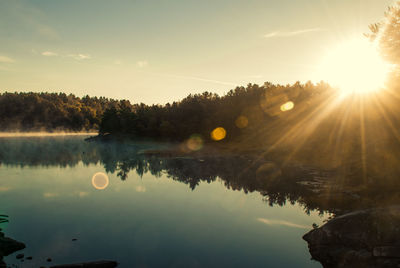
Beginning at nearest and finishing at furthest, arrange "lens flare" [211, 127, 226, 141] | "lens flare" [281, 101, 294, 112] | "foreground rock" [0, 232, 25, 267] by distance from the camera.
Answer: "foreground rock" [0, 232, 25, 267] < "lens flare" [281, 101, 294, 112] < "lens flare" [211, 127, 226, 141]

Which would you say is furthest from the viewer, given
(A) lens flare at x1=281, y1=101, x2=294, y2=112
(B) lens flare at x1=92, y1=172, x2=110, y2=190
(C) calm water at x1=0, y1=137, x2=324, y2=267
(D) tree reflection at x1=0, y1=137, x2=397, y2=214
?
(A) lens flare at x1=281, y1=101, x2=294, y2=112

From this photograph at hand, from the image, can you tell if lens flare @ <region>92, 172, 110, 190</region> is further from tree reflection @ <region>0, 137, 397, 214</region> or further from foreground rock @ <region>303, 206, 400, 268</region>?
foreground rock @ <region>303, 206, 400, 268</region>

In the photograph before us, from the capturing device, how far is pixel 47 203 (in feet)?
89.2

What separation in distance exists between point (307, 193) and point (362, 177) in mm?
8875

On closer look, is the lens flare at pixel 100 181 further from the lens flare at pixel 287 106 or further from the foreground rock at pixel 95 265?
the lens flare at pixel 287 106

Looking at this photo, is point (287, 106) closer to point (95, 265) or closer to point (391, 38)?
point (391, 38)

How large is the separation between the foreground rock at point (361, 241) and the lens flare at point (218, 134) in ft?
289

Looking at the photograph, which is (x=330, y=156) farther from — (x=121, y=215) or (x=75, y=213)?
(x=75, y=213)

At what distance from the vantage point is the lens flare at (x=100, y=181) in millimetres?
35622

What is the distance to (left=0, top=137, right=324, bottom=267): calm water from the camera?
16547 millimetres

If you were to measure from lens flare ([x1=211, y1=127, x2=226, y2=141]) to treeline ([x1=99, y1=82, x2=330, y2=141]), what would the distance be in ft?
3.95

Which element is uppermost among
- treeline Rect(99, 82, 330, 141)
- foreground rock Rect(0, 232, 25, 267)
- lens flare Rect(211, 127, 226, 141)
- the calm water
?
treeline Rect(99, 82, 330, 141)

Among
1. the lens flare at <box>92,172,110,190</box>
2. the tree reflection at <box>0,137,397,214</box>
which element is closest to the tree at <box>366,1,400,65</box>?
the tree reflection at <box>0,137,397,214</box>

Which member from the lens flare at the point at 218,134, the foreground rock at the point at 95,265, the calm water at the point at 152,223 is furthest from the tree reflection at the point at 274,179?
the lens flare at the point at 218,134
